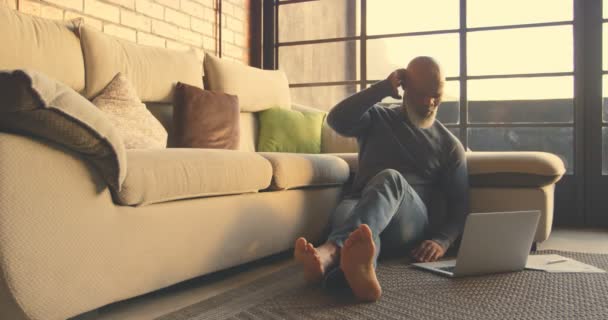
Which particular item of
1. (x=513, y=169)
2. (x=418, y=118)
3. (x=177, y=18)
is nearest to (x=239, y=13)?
(x=177, y=18)

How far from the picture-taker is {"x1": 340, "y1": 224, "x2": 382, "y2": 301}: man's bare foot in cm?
142

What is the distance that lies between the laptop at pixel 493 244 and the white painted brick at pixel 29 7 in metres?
1.91

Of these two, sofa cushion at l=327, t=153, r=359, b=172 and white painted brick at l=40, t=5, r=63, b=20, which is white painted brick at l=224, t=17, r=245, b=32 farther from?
sofa cushion at l=327, t=153, r=359, b=172

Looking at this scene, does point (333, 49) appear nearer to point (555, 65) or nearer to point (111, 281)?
point (555, 65)

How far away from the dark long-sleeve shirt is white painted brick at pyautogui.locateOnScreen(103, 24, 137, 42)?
1.36m

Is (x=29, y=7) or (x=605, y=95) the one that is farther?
(x=605, y=95)

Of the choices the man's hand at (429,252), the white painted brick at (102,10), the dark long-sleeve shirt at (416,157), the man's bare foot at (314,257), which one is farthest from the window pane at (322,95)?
the man's bare foot at (314,257)

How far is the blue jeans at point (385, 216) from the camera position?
1662mm

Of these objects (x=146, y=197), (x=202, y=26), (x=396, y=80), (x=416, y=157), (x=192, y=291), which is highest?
(x=202, y=26)

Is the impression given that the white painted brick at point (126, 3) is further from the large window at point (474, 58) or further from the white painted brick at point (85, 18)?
the large window at point (474, 58)

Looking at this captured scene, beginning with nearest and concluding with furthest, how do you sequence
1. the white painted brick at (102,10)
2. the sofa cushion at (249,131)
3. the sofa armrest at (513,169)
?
the sofa armrest at (513,169) < the white painted brick at (102,10) < the sofa cushion at (249,131)

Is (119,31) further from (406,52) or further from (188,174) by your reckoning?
(406,52)

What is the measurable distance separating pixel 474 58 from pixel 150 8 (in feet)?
6.75

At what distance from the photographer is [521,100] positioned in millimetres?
3576
